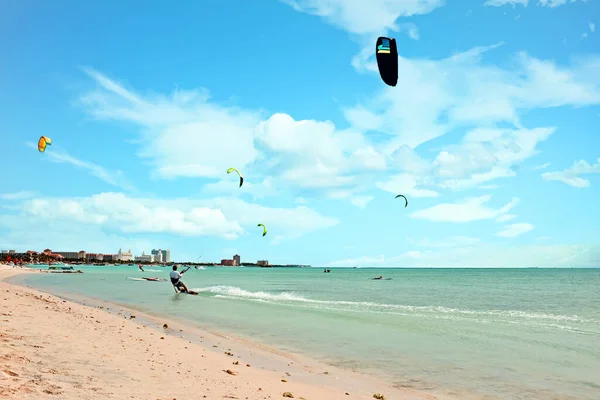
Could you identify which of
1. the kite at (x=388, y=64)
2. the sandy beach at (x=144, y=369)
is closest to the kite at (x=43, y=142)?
the sandy beach at (x=144, y=369)

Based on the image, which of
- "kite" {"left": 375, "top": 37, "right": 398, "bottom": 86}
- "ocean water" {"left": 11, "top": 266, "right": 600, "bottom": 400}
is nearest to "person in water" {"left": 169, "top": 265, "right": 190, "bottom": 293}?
"ocean water" {"left": 11, "top": 266, "right": 600, "bottom": 400}

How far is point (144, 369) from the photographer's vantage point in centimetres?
709

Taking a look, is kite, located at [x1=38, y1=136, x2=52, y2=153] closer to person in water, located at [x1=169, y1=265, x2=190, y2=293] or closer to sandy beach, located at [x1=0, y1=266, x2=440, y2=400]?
person in water, located at [x1=169, y1=265, x2=190, y2=293]

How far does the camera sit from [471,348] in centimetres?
1209

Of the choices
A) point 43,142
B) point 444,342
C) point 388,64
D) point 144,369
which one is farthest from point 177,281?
point 388,64

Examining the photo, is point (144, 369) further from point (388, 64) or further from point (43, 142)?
point (43, 142)

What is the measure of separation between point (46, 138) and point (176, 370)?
72.1 ft

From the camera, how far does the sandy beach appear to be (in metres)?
5.57

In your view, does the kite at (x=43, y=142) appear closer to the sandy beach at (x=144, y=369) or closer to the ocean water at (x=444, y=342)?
the ocean water at (x=444, y=342)

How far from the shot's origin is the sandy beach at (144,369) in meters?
5.57

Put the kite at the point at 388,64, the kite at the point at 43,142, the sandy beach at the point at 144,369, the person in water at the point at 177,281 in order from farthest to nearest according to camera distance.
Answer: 1. the person in water at the point at 177,281
2. the kite at the point at 43,142
3. the kite at the point at 388,64
4. the sandy beach at the point at 144,369

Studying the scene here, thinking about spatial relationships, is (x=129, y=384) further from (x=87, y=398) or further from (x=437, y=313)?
(x=437, y=313)

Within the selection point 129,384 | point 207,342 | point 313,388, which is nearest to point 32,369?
point 129,384

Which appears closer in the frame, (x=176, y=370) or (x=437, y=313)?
(x=176, y=370)
